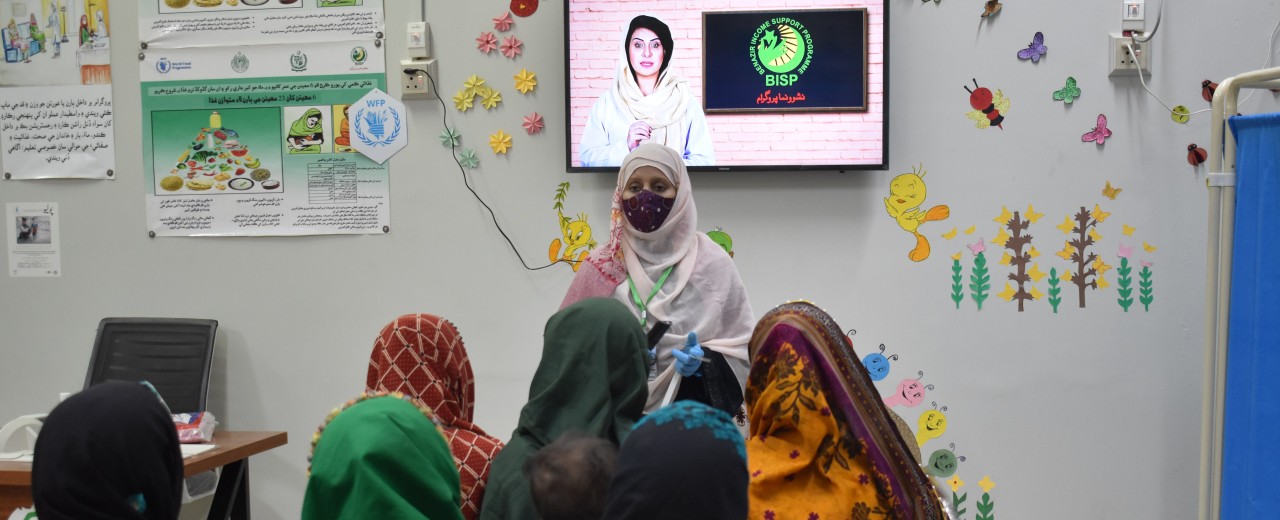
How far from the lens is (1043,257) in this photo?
320 cm

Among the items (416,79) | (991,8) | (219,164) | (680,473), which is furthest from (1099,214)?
(219,164)

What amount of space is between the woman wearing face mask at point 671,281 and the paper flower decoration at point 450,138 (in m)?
0.85

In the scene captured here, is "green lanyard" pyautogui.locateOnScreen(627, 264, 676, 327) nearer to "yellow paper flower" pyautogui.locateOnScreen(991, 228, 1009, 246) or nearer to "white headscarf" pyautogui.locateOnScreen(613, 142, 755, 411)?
"white headscarf" pyautogui.locateOnScreen(613, 142, 755, 411)

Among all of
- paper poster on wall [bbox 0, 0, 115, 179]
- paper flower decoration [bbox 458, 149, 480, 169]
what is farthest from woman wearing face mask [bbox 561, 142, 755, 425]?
paper poster on wall [bbox 0, 0, 115, 179]

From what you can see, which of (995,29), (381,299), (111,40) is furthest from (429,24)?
(995,29)

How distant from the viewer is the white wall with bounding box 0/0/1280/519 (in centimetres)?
316

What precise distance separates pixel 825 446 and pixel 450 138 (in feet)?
7.09

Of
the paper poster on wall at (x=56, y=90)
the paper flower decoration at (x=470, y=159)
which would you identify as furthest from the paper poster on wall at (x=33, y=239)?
the paper flower decoration at (x=470, y=159)

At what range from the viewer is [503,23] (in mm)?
3301

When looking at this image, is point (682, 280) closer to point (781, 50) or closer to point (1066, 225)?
point (781, 50)

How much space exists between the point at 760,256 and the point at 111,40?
258 centimetres

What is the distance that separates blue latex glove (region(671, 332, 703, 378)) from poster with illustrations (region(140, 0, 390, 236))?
57.7 inches

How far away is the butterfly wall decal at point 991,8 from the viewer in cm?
317

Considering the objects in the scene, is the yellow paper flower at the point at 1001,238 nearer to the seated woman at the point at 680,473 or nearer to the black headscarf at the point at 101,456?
the seated woman at the point at 680,473
